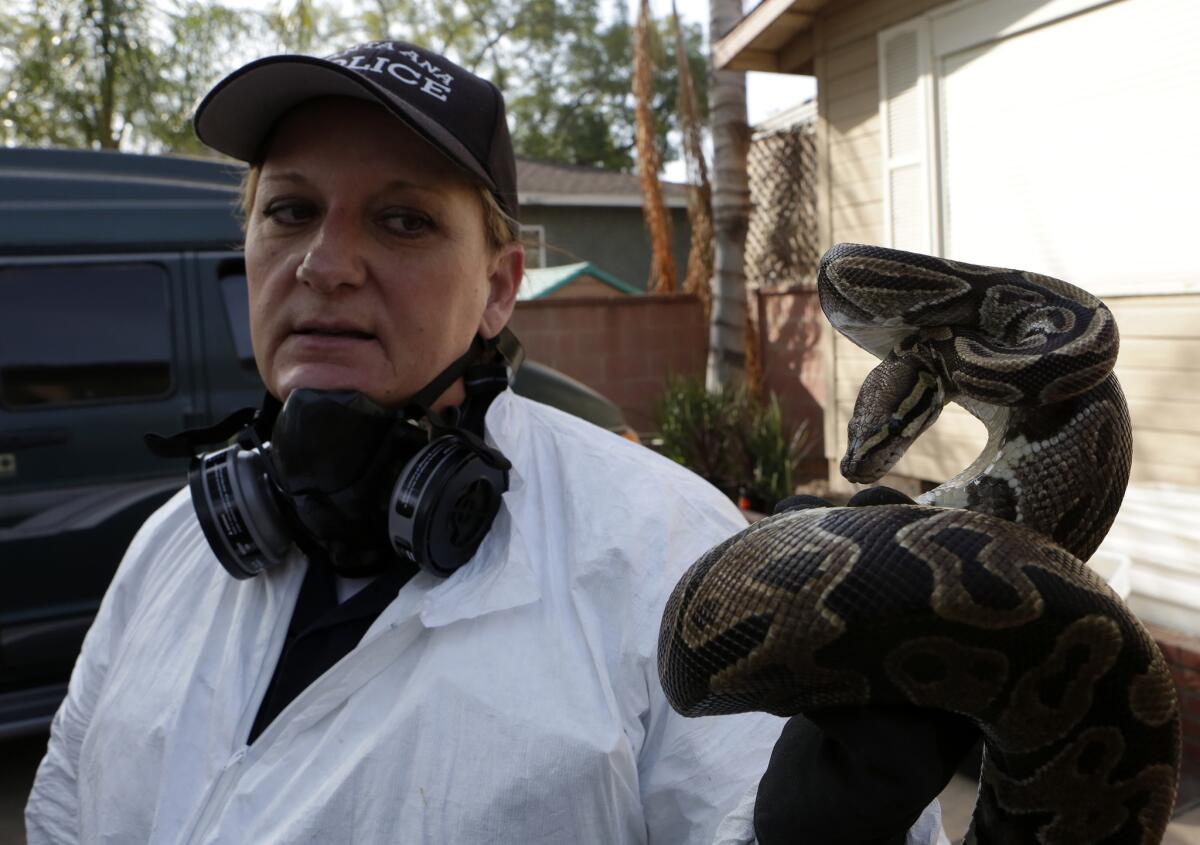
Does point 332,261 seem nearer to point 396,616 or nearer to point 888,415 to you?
point 396,616

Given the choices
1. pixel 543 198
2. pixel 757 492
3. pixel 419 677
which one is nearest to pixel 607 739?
pixel 419 677

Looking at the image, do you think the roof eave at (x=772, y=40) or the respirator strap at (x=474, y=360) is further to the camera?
the roof eave at (x=772, y=40)

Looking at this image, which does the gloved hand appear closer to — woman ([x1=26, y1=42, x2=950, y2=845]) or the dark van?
woman ([x1=26, y1=42, x2=950, y2=845])

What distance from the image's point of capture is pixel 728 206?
10.1m

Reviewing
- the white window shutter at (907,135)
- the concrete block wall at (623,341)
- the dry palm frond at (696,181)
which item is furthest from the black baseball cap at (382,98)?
the dry palm frond at (696,181)

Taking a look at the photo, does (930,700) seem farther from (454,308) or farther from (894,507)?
(454,308)

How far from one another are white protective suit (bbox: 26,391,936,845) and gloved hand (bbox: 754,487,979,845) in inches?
5.1

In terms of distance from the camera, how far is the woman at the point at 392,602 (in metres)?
1.70

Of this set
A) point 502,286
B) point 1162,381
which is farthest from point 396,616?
point 1162,381

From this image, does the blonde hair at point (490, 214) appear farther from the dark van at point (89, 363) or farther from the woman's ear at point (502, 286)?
the dark van at point (89, 363)

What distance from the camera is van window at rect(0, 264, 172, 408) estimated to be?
465cm

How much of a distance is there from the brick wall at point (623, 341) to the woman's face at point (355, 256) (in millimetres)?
10928

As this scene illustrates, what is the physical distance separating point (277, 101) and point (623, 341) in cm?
1169

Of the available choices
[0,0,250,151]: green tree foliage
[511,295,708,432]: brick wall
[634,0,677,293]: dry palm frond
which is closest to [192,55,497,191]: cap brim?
[511,295,708,432]: brick wall
